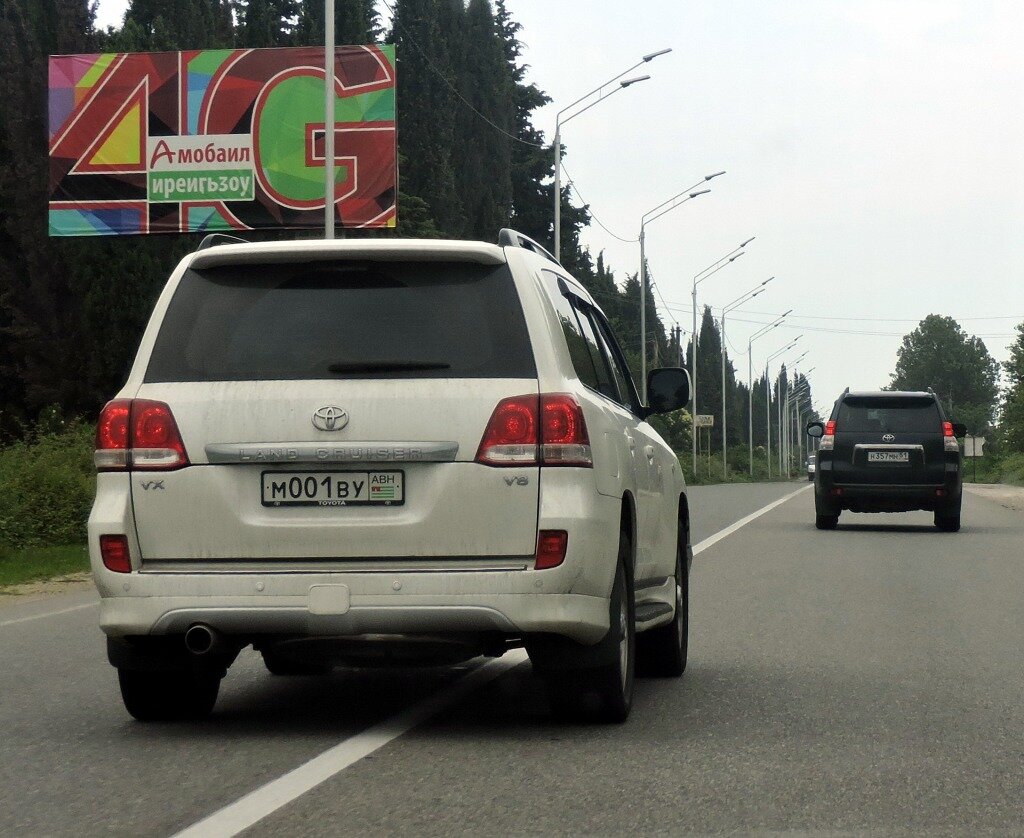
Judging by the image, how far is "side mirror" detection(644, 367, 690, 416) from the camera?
9336 millimetres

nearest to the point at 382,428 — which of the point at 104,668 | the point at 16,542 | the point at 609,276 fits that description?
the point at 104,668

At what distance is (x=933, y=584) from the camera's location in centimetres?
1559

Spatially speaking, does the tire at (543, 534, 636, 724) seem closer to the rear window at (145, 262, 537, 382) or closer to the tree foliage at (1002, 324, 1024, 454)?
the rear window at (145, 262, 537, 382)

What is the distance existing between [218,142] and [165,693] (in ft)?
84.5

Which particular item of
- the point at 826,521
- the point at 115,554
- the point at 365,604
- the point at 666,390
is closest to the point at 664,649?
the point at 666,390

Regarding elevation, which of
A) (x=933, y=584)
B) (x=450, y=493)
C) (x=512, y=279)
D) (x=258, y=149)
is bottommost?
(x=933, y=584)

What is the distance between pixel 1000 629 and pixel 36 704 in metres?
6.16

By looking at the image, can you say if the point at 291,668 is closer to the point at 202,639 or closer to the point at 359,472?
the point at 202,639

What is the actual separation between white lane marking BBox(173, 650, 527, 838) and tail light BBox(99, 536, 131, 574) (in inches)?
39.6

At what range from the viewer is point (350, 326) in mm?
7008

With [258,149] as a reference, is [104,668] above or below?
below

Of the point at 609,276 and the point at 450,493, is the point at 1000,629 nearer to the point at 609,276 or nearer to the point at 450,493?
the point at 450,493

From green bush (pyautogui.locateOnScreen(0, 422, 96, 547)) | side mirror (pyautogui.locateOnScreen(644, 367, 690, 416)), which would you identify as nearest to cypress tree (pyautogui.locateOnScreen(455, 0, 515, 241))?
green bush (pyautogui.locateOnScreen(0, 422, 96, 547))

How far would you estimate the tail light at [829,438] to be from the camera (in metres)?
24.9
